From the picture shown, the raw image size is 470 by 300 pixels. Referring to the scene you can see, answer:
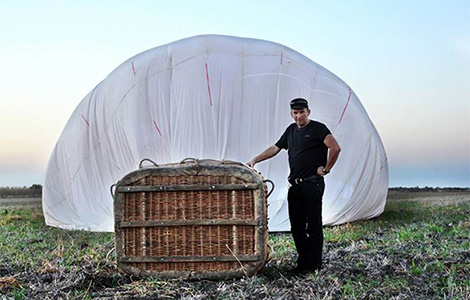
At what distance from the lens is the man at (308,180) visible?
19.0 feet

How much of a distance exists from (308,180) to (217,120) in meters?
4.60

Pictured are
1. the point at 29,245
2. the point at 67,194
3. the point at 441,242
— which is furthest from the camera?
the point at 67,194

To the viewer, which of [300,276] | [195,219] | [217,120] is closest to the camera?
[195,219]

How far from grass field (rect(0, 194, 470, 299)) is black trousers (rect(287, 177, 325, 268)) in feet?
0.61

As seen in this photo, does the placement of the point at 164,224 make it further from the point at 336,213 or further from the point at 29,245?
the point at 336,213

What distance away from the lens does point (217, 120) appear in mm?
10227

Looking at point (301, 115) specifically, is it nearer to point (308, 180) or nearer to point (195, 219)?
point (308, 180)

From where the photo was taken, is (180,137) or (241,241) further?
(180,137)

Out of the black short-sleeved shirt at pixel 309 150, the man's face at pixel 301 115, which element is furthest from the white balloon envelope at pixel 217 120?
the man's face at pixel 301 115

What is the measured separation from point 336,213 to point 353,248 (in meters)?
3.19

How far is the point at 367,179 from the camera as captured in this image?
10844 millimetres

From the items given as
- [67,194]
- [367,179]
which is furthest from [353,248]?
[67,194]

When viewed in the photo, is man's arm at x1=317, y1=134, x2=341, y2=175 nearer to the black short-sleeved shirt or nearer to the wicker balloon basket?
the black short-sleeved shirt

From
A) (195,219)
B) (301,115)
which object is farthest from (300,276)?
(301,115)
